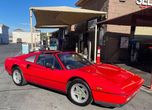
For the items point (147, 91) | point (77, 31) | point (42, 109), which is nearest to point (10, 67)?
point (42, 109)

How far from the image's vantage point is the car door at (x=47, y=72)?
525cm

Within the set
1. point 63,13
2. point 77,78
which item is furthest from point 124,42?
point 77,78

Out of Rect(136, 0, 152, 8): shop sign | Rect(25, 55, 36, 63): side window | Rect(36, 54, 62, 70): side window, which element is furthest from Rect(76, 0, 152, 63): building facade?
Rect(36, 54, 62, 70): side window

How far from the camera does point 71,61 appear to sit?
226 inches

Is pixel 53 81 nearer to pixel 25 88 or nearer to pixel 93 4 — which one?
pixel 25 88

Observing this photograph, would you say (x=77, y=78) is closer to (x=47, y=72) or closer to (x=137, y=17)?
(x=47, y=72)

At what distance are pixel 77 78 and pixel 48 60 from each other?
1.35m

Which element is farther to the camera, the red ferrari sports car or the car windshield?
the car windshield

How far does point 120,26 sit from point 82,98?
10.7 meters

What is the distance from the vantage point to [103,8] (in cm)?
1497

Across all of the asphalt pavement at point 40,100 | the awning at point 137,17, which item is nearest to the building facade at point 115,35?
the awning at point 137,17

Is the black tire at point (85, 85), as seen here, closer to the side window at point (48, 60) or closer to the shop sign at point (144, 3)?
the side window at point (48, 60)

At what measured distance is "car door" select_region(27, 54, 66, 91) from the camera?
207 inches

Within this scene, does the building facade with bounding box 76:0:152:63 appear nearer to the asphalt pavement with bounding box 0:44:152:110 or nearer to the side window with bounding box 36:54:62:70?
the asphalt pavement with bounding box 0:44:152:110
